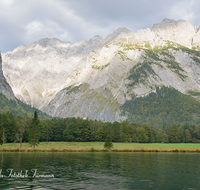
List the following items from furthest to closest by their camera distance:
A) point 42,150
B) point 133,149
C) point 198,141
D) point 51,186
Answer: point 198,141 < point 133,149 < point 42,150 < point 51,186

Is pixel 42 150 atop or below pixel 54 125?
below

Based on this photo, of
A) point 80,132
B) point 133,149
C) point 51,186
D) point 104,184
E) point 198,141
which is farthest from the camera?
point 198,141

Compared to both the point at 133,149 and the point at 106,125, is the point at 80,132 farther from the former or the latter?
the point at 133,149

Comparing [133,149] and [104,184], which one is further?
[133,149]

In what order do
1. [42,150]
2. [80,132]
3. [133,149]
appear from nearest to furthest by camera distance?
1. [42,150]
2. [133,149]
3. [80,132]

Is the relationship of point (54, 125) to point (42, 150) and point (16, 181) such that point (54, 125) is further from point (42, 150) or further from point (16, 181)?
point (16, 181)

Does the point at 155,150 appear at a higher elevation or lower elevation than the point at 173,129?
lower

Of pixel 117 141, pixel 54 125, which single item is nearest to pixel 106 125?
pixel 117 141

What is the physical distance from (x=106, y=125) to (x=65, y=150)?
2481 inches

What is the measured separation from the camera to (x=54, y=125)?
6132 inches

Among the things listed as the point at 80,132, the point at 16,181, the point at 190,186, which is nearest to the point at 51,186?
the point at 16,181

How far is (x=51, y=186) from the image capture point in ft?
90.6

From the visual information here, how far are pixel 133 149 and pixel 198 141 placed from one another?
95019 millimetres

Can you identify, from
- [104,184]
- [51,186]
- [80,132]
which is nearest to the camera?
[51,186]
